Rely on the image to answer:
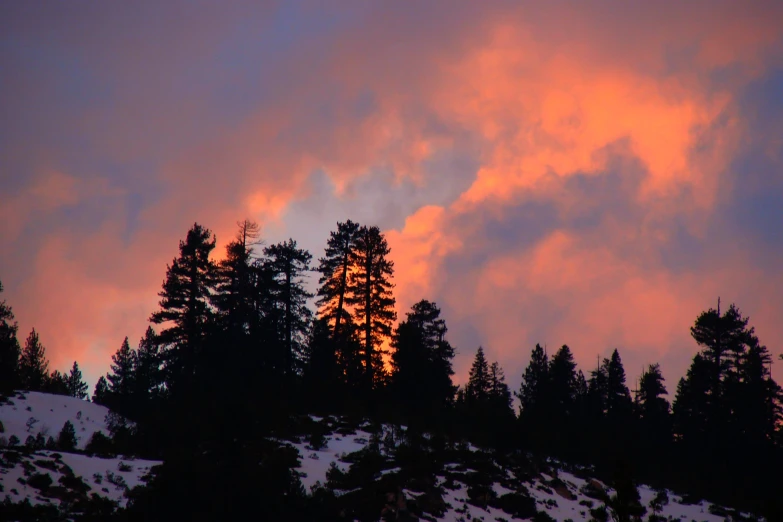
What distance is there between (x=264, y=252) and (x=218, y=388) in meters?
15.5

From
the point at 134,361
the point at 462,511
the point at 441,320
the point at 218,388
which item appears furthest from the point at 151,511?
the point at 134,361

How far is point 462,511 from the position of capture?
2297cm

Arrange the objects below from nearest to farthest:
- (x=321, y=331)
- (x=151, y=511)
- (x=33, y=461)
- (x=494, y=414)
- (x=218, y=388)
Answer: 1. (x=151, y=511)
2. (x=33, y=461)
3. (x=218, y=388)
4. (x=494, y=414)
5. (x=321, y=331)

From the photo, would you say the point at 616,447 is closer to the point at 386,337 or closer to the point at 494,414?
the point at 494,414

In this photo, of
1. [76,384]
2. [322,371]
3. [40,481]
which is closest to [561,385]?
[322,371]

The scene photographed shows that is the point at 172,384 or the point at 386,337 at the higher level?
the point at 386,337

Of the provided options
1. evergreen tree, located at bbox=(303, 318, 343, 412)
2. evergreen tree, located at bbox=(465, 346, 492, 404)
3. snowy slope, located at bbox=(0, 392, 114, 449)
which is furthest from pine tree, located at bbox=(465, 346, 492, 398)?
snowy slope, located at bbox=(0, 392, 114, 449)

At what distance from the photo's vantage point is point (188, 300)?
4172cm

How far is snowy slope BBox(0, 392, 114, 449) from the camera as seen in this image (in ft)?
93.1

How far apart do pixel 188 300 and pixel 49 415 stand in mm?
12300

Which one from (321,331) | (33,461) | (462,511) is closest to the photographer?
(33,461)

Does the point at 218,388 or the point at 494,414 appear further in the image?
the point at 494,414

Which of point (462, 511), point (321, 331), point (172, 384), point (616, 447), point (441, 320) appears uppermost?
point (441, 320)

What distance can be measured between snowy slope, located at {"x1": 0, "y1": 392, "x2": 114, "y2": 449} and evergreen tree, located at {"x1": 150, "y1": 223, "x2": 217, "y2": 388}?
18.8ft
